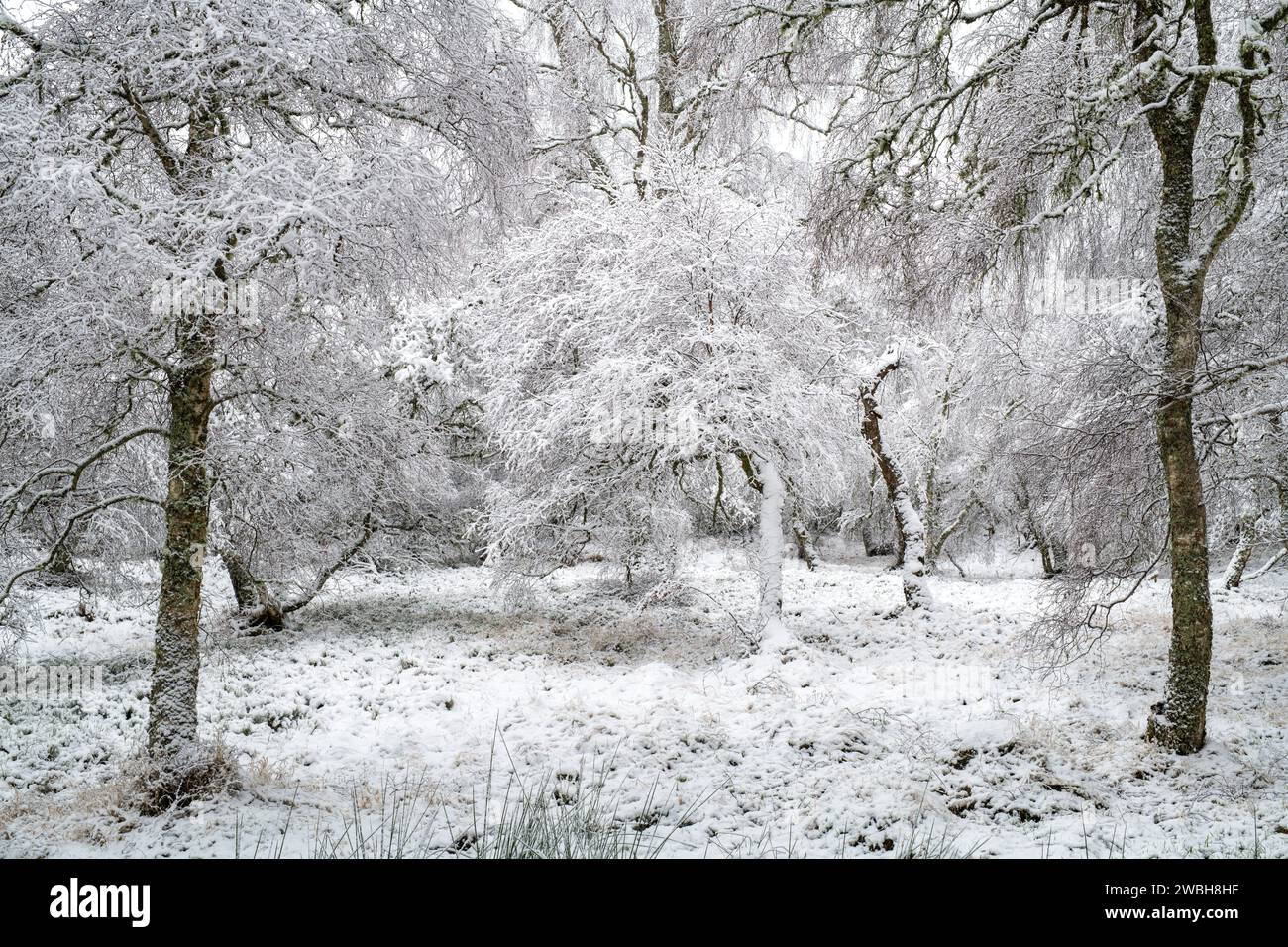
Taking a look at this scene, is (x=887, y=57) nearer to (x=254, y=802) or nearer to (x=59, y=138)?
(x=59, y=138)

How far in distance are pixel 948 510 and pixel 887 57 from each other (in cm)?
2083

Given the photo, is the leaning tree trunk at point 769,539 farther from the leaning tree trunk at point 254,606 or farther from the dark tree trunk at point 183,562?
the leaning tree trunk at point 254,606

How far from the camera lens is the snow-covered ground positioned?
426 centimetres

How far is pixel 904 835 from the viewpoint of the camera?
4.35m

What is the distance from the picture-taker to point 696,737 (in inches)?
244

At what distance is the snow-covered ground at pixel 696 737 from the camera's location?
4262mm

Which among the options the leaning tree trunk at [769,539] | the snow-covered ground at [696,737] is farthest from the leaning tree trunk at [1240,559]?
the leaning tree trunk at [769,539]
